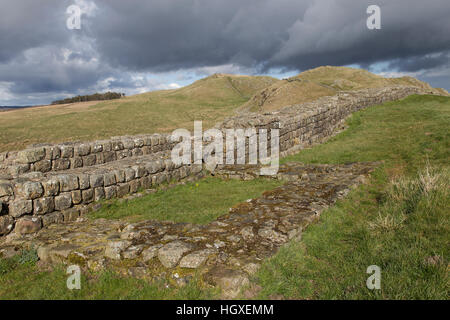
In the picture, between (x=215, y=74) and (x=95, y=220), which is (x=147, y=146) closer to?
(x=95, y=220)

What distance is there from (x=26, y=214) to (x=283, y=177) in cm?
658

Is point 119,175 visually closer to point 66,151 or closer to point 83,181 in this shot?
point 83,181

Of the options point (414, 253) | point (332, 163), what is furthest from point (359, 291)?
point (332, 163)

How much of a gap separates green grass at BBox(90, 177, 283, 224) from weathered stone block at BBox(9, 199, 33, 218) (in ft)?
4.24

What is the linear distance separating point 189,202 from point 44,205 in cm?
323

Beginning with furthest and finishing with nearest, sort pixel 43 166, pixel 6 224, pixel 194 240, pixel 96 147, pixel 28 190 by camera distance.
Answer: pixel 96 147 < pixel 43 166 < pixel 28 190 < pixel 6 224 < pixel 194 240

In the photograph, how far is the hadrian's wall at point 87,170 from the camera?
18.7 feet

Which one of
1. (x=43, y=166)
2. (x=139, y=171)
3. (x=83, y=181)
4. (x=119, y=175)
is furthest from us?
(x=43, y=166)

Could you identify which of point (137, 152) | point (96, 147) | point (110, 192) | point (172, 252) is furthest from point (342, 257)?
point (137, 152)

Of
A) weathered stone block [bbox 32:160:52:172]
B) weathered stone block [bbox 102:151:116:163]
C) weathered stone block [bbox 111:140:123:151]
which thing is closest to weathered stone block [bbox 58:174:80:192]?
weathered stone block [bbox 32:160:52:172]

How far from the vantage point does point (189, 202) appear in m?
7.24

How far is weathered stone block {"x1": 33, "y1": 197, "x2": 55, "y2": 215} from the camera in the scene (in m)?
5.83

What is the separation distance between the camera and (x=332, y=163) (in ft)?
31.5

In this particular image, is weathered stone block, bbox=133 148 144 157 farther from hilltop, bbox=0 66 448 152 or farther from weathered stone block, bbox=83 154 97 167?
hilltop, bbox=0 66 448 152
